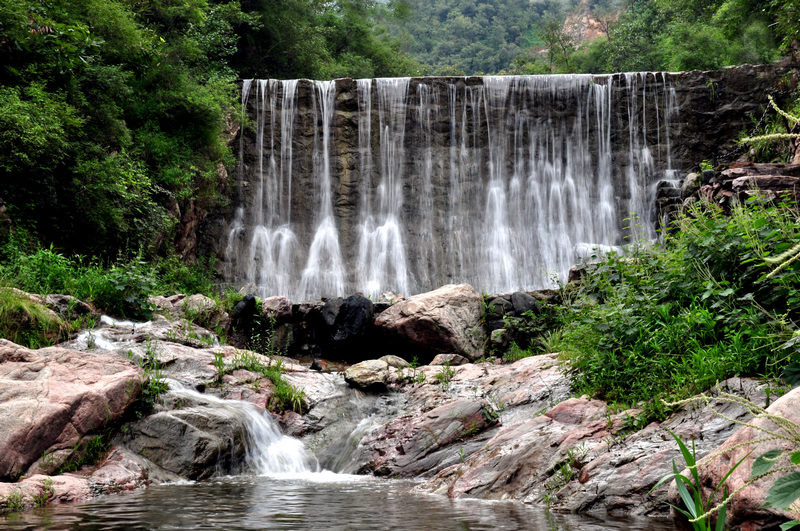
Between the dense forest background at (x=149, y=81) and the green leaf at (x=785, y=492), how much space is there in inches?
335

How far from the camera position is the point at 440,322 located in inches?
513

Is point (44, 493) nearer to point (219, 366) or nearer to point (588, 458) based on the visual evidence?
point (219, 366)

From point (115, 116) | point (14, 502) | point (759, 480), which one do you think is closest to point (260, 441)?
point (14, 502)

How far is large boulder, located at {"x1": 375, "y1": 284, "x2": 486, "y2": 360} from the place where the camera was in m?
13.0

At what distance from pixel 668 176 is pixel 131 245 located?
17.7 meters

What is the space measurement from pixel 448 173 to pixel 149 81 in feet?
33.9

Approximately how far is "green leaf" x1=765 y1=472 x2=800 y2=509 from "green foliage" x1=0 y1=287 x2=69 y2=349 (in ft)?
31.4

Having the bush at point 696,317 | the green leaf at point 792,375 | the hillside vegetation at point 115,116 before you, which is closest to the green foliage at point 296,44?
the hillside vegetation at point 115,116

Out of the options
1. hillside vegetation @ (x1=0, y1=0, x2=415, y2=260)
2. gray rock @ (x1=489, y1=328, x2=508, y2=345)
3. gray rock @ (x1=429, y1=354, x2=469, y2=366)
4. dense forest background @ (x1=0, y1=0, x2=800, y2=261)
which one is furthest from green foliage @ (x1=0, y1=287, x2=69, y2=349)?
gray rock @ (x1=489, y1=328, x2=508, y2=345)

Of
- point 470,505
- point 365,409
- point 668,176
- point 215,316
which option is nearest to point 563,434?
point 470,505

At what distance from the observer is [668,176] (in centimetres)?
2216

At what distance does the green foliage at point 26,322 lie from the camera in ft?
29.3

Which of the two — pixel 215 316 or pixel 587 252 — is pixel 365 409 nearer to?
pixel 215 316

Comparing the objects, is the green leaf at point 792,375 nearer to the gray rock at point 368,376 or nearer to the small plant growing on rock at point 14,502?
the small plant growing on rock at point 14,502
